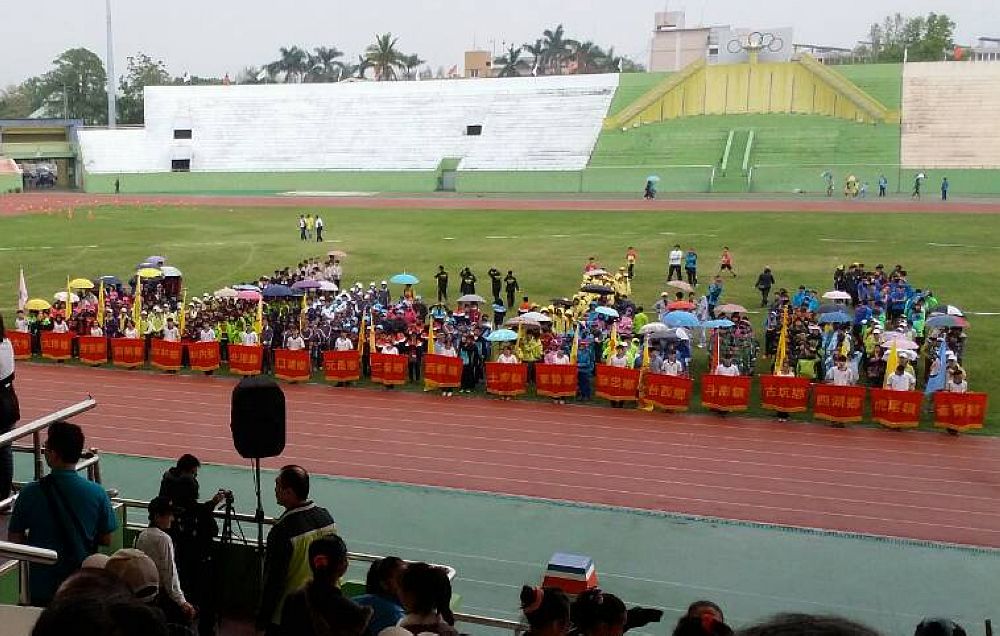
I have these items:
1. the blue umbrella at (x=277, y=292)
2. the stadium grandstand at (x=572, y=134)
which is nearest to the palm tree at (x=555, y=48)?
the stadium grandstand at (x=572, y=134)

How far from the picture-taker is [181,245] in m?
36.3

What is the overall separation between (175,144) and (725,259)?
55.9 metres

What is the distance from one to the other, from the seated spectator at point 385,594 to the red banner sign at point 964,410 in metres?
11.9

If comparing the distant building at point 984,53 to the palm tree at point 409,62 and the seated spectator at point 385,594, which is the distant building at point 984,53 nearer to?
the palm tree at point 409,62

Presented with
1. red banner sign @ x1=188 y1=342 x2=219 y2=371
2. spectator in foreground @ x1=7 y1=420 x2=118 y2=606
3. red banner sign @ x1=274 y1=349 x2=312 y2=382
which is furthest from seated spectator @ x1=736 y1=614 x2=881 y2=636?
red banner sign @ x1=188 y1=342 x2=219 y2=371

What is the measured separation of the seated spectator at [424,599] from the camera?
411 cm

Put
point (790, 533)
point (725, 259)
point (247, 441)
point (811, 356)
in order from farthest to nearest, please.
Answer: point (725, 259)
point (811, 356)
point (790, 533)
point (247, 441)

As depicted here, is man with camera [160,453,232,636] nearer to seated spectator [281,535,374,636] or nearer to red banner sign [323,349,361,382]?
seated spectator [281,535,374,636]

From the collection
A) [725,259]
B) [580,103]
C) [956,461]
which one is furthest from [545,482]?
[580,103]

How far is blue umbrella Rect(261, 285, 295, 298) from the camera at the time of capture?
21.3m

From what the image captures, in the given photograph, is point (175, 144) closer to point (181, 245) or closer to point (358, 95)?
point (358, 95)

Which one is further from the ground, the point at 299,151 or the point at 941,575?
the point at 299,151

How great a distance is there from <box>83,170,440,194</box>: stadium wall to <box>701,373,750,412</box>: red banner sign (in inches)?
1895

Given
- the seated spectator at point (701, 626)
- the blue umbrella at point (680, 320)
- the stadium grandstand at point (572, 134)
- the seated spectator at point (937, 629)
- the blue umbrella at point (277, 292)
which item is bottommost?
A: the blue umbrella at point (680, 320)
